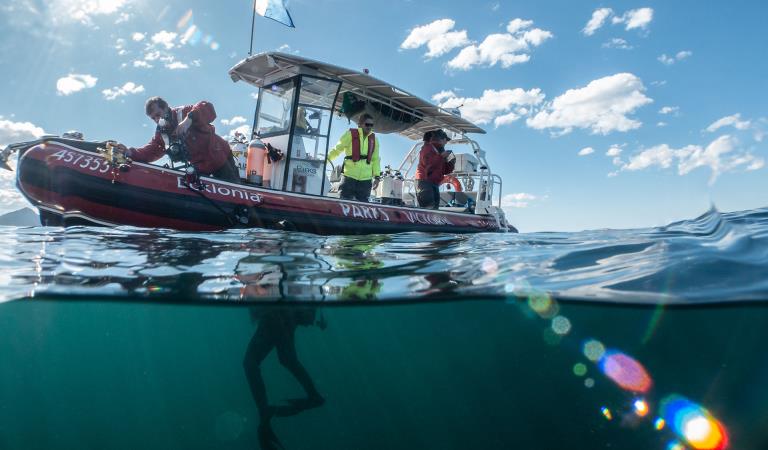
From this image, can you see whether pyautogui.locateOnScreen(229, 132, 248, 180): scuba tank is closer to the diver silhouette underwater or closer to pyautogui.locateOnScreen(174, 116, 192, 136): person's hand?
pyautogui.locateOnScreen(174, 116, 192, 136): person's hand

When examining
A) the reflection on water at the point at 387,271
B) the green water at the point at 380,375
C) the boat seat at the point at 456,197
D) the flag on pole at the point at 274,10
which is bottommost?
the green water at the point at 380,375

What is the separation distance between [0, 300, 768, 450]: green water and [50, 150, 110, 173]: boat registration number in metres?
1.89

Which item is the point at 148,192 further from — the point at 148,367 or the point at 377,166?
the point at 148,367

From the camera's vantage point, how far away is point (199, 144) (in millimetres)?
7039

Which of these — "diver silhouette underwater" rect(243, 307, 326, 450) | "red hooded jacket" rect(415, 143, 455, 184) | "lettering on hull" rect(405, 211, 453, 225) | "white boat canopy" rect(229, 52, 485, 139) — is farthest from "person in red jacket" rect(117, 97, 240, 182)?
"red hooded jacket" rect(415, 143, 455, 184)

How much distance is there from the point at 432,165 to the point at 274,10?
523 cm

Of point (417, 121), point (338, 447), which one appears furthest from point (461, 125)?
point (338, 447)

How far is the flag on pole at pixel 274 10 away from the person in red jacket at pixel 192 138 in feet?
13.7

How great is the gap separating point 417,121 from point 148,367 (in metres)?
36.4

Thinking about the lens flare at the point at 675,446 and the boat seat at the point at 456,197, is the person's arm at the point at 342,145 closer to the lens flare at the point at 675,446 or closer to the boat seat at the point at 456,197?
the boat seat at the point at 456,197

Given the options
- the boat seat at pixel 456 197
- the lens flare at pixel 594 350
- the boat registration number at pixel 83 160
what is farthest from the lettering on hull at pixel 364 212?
the lens flare at pixel 594 350

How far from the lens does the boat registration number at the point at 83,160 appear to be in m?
5.97

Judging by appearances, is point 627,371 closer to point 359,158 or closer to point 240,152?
point 359,158

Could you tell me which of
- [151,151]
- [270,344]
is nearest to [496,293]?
[270,344]
